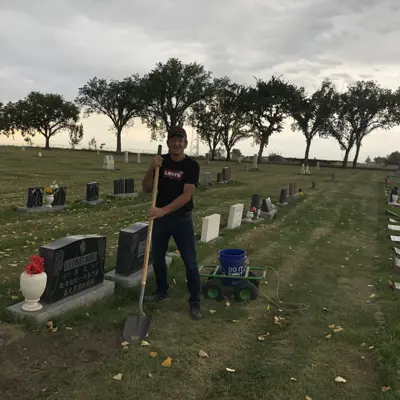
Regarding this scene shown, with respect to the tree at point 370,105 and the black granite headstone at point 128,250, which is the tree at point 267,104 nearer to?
the tree at point 370,105

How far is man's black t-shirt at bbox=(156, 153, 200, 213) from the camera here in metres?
4.84

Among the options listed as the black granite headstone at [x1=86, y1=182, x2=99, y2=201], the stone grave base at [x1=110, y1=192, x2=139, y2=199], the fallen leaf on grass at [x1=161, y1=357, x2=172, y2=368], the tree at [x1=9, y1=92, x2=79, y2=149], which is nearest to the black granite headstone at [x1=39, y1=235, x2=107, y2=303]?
the fallen leaf on grass at [x1=161, y1=357, x2=172, y2=368]

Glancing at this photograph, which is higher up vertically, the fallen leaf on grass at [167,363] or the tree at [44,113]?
the tree at [44,113]

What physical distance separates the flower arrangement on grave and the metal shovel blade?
3.66ft

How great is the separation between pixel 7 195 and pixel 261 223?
33.8 feet

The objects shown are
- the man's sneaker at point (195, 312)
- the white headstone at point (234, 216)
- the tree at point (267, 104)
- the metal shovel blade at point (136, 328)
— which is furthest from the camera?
the tree at point (267, 104)

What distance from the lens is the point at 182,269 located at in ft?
23.5

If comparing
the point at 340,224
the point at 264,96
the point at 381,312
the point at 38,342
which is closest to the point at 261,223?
the point at 340,224

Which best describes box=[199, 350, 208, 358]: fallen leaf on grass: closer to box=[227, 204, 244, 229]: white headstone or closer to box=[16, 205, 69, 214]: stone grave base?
box=[227, 204, 244, 229]: white headstone

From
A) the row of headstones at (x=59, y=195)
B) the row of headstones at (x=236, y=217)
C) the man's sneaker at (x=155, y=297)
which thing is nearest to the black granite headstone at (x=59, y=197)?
the row of headstones at (x=59, y=195)

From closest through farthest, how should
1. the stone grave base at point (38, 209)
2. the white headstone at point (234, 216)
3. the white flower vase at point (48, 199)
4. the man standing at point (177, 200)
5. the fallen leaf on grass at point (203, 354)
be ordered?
the fallen leaf on grass at point (203, 354) → the man standing at point (177, 200) → the white headstone at point (234, 216) → the stone grave base at point (38, 209) → the white flower vase at point (48, 199)

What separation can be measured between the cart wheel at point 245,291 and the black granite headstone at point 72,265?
6.75ft

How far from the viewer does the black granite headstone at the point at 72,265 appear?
4.80m

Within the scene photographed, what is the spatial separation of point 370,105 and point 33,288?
201ft
